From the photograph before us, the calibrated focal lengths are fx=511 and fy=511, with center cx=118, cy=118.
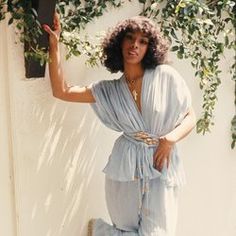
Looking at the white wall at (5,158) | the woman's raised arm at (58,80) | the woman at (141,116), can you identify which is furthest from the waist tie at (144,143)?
the white wall at (5,158)

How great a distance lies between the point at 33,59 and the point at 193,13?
743mm

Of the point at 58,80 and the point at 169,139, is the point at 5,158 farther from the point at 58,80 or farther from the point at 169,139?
the point at 169,139

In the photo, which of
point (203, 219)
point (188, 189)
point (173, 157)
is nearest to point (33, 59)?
point (173, 157)

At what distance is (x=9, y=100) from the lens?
176 cm

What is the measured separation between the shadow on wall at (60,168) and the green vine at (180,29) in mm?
239

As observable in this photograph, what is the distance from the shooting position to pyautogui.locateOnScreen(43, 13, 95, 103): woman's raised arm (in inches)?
67.7

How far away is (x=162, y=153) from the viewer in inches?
70.4

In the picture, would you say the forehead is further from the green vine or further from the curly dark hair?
the green vine

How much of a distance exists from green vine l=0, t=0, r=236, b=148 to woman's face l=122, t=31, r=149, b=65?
0.16 metres

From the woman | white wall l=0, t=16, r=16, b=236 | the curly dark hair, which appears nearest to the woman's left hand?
the woman

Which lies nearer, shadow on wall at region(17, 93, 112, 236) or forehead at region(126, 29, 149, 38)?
forehead at region(126, 29, 149, 38)

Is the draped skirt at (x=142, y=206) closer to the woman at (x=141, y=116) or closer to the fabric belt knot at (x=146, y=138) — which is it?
the woman at (x=141, y=116)

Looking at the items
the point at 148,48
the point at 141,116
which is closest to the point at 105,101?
the point at 141,116

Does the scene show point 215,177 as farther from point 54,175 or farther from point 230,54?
point 54,175
